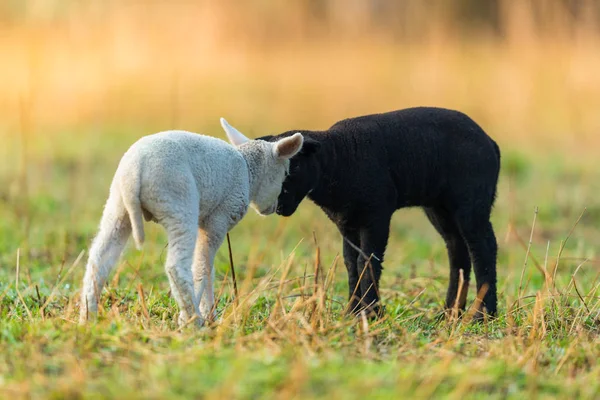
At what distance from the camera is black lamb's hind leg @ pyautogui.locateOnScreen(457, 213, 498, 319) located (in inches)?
246

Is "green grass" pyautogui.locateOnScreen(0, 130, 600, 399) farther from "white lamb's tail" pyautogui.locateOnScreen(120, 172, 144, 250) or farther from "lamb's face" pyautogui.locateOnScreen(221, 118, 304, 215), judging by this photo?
"white lamb's tail" pyautogui.locateOnScreen(120, 172, 144, 250)

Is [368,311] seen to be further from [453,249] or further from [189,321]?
[189,321]

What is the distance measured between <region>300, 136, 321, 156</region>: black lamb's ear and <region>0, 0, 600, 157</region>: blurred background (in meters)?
7.81

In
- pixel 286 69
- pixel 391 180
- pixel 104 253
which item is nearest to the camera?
pixel 104 253

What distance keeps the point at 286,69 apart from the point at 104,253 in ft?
40.1

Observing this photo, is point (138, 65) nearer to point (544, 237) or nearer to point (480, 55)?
point (480, 55)

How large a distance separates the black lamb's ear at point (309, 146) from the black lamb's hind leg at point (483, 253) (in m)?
1.18

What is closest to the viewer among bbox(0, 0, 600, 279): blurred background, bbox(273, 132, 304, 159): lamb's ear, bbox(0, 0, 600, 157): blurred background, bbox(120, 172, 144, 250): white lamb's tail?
bbox(120, 172, 144, 250): white lamb's tail

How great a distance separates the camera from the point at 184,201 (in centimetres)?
493

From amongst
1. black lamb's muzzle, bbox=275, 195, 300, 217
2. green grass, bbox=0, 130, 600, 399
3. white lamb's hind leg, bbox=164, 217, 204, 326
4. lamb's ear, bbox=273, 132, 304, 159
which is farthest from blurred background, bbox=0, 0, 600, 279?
white lamb's hind leg, bbox=164, 217, 204, 326

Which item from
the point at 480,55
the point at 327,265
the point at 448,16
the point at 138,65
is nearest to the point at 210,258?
the point at 327,265

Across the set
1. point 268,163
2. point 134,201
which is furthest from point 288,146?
point 134,201

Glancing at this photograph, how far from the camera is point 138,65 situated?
16.2 metres

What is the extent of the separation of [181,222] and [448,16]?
15.9 m
